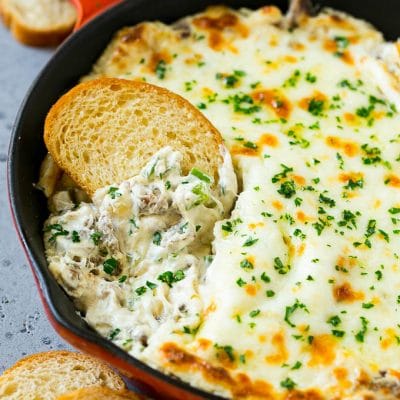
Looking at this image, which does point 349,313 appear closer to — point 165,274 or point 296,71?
point 165,274

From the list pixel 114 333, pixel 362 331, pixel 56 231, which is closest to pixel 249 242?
pixel 362 331

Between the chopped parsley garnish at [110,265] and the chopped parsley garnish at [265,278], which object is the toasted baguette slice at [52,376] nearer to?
the chopped parsley garnish at [110,265]

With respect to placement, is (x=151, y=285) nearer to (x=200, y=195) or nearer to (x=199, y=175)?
(x=200, y=195)

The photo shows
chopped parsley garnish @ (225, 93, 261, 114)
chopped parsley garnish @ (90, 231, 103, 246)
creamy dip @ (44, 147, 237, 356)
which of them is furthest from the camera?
chopped parsley garnish @ (225, 93, 261, 114)

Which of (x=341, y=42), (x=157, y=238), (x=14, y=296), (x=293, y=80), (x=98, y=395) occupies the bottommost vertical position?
(x=14, y=296)

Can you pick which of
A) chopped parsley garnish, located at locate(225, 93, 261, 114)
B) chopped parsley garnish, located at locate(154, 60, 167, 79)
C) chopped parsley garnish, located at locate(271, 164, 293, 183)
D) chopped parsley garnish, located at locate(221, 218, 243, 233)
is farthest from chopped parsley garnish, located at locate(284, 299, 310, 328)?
chopped parsley garnish, located at locate(154, 60, 167, 79)

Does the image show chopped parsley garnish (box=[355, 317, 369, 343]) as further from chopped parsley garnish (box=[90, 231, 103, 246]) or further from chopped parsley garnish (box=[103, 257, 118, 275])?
chopped parsley garnish (box=[90, 231, 103, 246])

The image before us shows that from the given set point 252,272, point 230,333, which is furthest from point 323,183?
point 230,333
